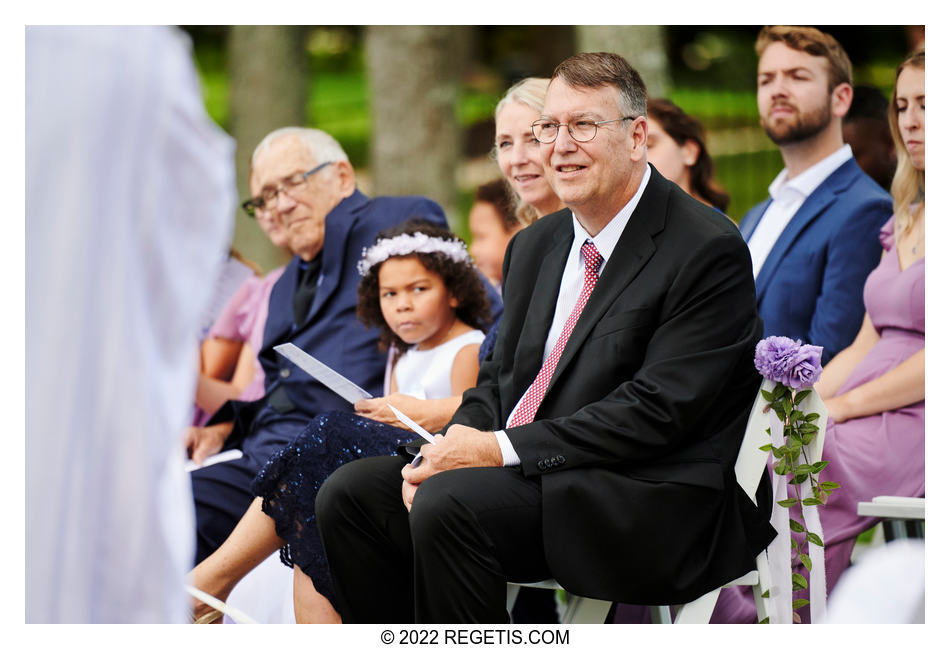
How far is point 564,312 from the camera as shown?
3359 millimetres

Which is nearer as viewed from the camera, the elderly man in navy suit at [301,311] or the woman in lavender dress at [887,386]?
the woman in lavender dress at [887,386]

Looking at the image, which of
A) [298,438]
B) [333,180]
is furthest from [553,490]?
[333,180]

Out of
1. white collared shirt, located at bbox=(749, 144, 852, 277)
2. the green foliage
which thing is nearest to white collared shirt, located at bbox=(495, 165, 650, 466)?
the green foliage

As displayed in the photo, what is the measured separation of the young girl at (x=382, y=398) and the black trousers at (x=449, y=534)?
0.24m

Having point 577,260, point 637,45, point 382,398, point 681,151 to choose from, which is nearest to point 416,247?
point 382,398

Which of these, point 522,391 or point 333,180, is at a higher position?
point 333,180

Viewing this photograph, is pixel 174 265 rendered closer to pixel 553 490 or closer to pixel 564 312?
pixel 553 490

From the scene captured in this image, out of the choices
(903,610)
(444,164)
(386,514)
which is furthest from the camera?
(444,164)

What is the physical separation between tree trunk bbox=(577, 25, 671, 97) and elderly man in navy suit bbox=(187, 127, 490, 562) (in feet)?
5.99

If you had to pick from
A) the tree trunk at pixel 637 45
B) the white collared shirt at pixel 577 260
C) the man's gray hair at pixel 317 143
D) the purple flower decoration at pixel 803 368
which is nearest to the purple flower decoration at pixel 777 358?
the purple flower decoration at pixel 803 368

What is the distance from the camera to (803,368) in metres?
3.05

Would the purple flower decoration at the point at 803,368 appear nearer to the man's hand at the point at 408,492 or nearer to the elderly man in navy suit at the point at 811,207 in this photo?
the elderly man in navy suit at the point at 811,207

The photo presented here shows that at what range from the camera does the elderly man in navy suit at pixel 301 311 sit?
13.7ft

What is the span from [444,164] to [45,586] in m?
5.48
